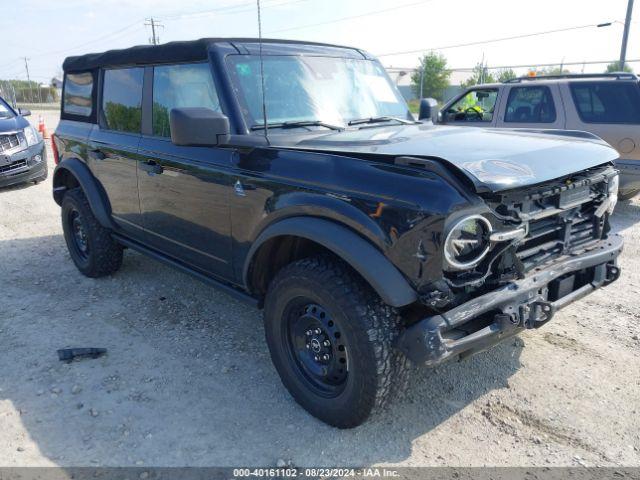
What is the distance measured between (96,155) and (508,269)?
364 cm

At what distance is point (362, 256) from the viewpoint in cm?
240

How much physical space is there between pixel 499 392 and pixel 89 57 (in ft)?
14.4

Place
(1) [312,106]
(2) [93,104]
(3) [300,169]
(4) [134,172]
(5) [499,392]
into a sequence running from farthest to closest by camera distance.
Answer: (2) [93,104] < (4) [134,172] < (1) [312,106] < (5) [499,392] < (3) [300,169]

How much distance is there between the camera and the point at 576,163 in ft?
9.09

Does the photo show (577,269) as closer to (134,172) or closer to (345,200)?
(345,200)

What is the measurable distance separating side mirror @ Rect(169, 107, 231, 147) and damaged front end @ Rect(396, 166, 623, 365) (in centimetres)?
144

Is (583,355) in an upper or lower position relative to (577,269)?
lower

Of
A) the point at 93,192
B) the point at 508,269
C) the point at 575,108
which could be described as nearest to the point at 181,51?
the point at 93,192

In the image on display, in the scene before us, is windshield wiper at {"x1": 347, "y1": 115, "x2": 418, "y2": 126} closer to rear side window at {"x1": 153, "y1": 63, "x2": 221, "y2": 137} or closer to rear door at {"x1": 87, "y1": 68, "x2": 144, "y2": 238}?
rear side window at {"x1": 153, "y1": 63, "x2": 221, "y2": 137}

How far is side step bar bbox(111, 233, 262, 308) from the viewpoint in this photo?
3299 mm

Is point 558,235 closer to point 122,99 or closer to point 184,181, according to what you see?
point 184,181

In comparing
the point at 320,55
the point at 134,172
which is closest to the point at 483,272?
the point at 320,55

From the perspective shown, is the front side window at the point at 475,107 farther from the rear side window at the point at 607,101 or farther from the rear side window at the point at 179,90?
the rear side window at the point at 179,90

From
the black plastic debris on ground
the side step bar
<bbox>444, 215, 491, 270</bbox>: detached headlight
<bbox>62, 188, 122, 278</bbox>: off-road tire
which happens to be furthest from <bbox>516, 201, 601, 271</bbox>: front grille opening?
<bbox>62, 188, 122, 278</bbox>: off-road tire
